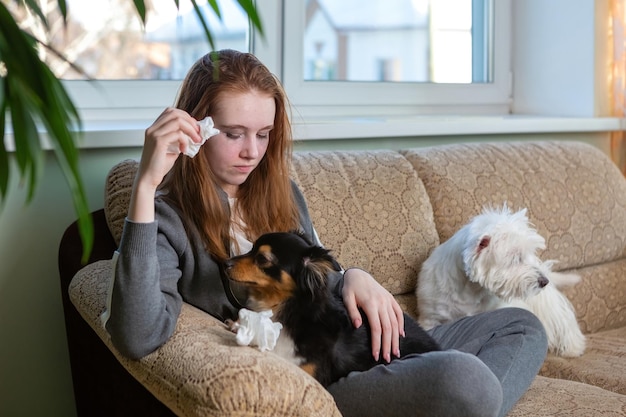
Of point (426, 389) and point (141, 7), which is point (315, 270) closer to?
point (426, 389)

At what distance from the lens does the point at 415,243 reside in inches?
94.3

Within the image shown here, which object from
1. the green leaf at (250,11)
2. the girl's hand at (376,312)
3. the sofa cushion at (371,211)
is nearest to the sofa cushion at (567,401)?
the girl's hand at (376,312)

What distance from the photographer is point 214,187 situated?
6.00 feet

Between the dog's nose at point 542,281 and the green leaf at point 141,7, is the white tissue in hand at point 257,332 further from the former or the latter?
the dog's nose at point 542,281

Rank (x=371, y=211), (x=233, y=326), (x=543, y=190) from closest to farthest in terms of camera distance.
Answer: (x=233, y=326)
(x=371, y=211)
(x=543, y=190)

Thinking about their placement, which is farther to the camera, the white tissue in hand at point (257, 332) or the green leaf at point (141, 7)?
the white tissue in hand at point (257, 332)

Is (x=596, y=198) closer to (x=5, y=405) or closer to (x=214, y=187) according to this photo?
(x=214, y=187)

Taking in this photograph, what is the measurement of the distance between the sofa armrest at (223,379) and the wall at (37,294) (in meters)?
0.89

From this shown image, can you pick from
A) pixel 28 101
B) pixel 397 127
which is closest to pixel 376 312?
pixel 28 101

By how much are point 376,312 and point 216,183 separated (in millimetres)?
467

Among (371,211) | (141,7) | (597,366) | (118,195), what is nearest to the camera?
(141,7)

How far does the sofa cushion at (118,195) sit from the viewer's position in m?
1.97

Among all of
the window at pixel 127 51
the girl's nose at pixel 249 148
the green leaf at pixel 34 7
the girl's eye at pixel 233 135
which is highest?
the window at pixel 127 51

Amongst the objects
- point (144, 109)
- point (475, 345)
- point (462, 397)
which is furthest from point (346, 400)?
point (144, 109)
